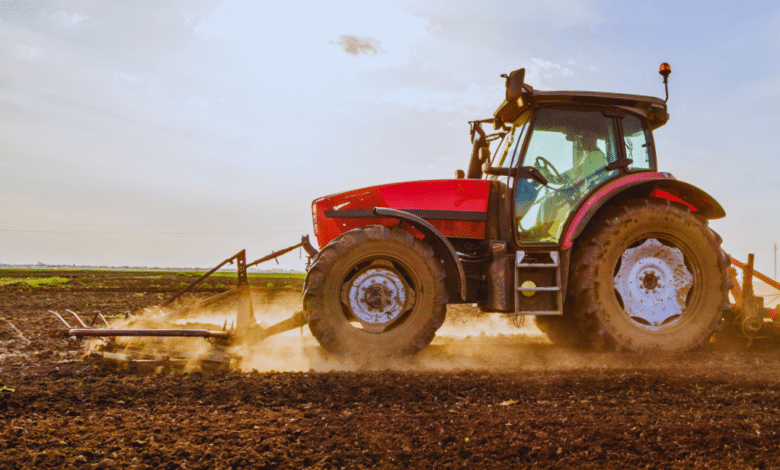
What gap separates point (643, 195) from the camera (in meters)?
5.76

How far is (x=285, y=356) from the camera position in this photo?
18.1 feet

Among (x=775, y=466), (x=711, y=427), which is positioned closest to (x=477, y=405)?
(x=711, y=427)

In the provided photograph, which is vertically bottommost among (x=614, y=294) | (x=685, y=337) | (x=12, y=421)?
(x=12, y=421)

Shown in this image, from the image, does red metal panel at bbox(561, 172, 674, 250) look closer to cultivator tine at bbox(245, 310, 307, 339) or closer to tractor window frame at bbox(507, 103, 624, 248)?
tractor window frame at bbox(507, 103, 624, 248)

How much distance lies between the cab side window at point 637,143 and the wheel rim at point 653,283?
0.89 metres

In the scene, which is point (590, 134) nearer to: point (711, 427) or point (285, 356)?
point (711, 427)

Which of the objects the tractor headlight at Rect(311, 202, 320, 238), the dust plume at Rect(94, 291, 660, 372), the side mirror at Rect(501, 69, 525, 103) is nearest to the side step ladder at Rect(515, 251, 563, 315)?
the dust plume at Rect(94, 291, 660, 372)

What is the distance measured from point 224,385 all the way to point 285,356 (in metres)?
1.20

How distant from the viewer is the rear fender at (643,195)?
17.3 feet

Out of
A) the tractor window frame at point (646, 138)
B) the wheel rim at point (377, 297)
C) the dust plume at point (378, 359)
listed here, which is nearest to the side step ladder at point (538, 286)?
the dust plume at point (378, 359)

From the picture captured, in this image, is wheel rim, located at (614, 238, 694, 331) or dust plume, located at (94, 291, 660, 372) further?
wheel rim, located at (614, 238, 694, 331)

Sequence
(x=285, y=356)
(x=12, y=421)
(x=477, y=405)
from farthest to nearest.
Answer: (x=285, y=356), (x=477, y=405), (x=12, y=421)

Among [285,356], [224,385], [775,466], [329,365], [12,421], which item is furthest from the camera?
[285,356]

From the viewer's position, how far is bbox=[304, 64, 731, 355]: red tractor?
17.2ft
